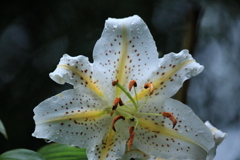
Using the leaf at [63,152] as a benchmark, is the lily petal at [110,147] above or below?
above

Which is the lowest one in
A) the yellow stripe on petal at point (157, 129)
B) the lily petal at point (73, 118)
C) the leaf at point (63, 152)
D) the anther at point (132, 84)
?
the leaf at point (63, 152)

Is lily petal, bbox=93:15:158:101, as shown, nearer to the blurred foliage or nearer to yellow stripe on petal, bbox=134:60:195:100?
yellow stripe on petal, bbox=134:60:195:100

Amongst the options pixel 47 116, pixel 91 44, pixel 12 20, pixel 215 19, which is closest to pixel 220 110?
pixel 215 19

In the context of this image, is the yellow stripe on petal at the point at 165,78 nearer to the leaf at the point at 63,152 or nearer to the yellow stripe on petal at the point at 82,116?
the yellow stripe on petal at the point at 82,116

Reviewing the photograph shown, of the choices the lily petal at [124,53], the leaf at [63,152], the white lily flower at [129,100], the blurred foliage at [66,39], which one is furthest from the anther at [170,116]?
the blurred foliage at [66,39]

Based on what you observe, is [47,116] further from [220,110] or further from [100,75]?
[220,110]

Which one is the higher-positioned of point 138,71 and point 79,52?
point 138,71
